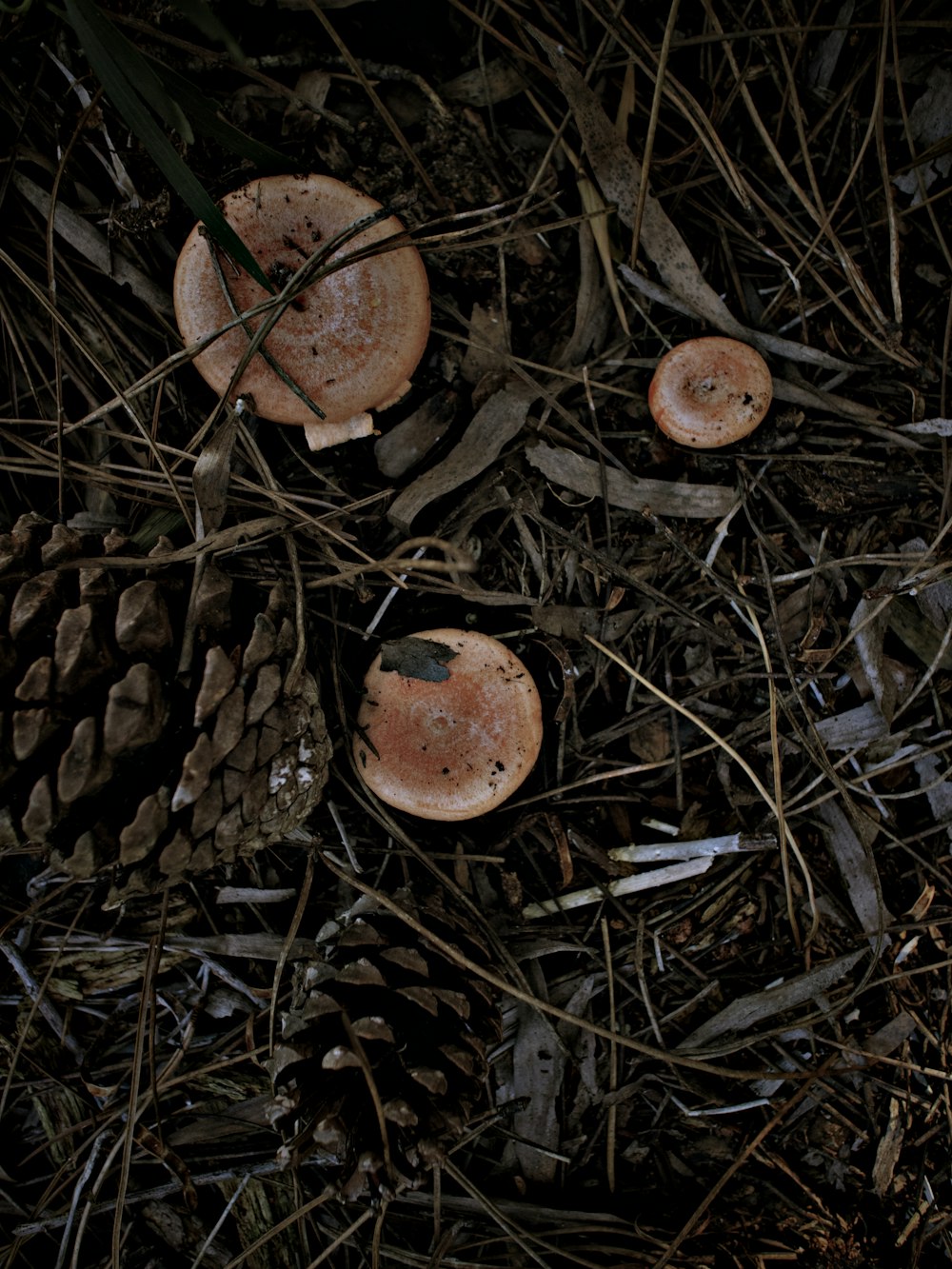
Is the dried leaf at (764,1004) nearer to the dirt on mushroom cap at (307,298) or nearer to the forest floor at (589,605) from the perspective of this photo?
the forest floor at (589,605)

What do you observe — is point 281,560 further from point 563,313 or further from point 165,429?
point 563,313

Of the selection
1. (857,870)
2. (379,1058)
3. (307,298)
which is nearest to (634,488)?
(307,298)

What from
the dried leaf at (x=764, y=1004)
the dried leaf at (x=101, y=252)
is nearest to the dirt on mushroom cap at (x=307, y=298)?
the dried leaf at (x=101, y=252)

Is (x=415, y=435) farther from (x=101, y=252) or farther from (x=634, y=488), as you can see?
(x=101, y=252)

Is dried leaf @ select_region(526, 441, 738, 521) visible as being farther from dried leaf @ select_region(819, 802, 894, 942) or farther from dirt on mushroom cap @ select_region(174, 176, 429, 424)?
dried leaf @ select_region(819, 802, 894, 942)

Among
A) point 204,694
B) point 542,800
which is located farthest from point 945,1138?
point 204,694

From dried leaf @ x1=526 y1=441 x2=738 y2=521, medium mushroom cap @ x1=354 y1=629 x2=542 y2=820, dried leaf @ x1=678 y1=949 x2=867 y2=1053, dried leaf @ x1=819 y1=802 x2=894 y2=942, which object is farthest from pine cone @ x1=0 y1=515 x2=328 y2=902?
dried leaf @ x1=819 y1=802 x2=894 y2=942
